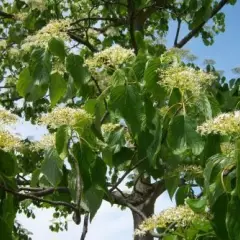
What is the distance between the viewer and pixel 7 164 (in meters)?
1.99

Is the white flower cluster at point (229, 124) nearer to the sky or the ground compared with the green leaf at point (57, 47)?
nearer to the ground

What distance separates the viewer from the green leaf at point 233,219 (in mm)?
1627

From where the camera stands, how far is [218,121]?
1.68 meters

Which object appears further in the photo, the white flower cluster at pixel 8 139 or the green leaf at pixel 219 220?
the white flower cluster at pixel 8 139

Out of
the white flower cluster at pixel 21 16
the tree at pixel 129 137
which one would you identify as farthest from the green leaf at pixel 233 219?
the white flower cluster at pixel 21 16

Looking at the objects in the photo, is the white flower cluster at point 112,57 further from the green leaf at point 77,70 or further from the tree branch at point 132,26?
the tree branch at point 132,26

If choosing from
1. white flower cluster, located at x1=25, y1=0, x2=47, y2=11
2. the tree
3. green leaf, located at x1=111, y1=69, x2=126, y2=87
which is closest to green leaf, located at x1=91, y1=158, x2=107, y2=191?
the tree

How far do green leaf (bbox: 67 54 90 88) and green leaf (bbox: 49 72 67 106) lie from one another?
6 cm

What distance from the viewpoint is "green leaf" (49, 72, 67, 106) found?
8.43ft

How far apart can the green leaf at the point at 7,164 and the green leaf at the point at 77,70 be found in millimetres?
668

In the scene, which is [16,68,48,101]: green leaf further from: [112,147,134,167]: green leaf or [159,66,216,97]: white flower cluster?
[159,66,216,97]: white flower cluster

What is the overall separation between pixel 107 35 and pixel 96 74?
2.90 metres

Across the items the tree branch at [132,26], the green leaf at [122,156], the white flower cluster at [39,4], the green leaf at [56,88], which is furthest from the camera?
the white flower cluster at [39,4]

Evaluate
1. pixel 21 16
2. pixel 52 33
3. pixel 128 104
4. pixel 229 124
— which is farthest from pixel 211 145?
pixel 21 16
